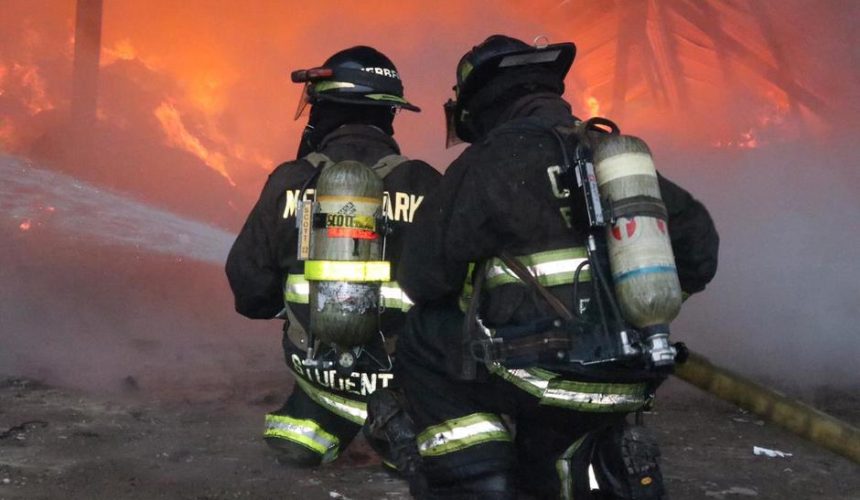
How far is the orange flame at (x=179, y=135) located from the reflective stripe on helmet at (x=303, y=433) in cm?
614

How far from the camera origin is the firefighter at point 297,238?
138 inches

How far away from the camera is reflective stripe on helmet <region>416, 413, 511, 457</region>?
261 cm

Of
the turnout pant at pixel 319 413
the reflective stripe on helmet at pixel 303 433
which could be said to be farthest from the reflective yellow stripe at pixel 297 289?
the reflective stripe on helmet at pixel 303 433

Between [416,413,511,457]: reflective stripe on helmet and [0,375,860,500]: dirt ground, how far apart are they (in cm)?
105

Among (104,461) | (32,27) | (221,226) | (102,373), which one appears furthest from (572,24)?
(104,461)

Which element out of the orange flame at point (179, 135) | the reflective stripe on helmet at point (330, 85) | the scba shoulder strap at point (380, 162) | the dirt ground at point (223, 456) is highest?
the orange flame at point (179, 135)

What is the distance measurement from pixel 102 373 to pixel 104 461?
1.83 m

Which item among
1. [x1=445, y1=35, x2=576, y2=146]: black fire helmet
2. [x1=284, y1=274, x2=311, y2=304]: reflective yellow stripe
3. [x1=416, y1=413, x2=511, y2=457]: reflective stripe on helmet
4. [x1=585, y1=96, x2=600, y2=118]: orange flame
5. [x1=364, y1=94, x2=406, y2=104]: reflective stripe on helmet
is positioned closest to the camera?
[x1=416, y1=413, x2=511, y2=457]: reflective stripe on helmet

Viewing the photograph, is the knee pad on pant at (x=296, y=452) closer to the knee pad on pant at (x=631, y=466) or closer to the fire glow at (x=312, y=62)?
the knee pad on pant at (x=631, y=466)

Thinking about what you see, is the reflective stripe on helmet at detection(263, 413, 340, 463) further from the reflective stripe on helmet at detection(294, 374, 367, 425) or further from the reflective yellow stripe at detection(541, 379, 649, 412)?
the reflective yellow stripe at detection(541, 379, 649, 412)

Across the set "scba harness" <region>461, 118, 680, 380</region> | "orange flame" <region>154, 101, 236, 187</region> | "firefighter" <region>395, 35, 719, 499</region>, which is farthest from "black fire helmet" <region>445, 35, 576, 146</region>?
"orange flame" <region>154, 101, 236, 187</region>

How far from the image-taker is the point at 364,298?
10.5 feet

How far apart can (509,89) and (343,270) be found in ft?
2.86

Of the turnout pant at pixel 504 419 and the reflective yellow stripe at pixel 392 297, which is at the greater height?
the reflective yellow stripe at pixel 392 297
